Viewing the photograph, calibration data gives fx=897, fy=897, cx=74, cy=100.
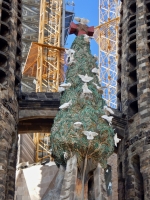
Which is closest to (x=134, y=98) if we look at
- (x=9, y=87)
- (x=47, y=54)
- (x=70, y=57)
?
(x=70, y=57)

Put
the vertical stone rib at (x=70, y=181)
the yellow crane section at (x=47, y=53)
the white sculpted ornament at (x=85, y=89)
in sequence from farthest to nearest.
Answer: the yellow crane section at (x=47, y=53), the white sculpted ornament at (x=85, y=89), the vertical stone rib at (x=70, y=181)

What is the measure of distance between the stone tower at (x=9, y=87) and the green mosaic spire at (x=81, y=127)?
2238 mm

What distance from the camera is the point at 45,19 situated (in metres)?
40.5

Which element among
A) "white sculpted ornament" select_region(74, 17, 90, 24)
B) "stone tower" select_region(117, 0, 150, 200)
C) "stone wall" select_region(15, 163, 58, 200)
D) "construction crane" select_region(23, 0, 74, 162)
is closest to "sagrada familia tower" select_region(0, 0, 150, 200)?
"stone tower" select_region(117, 0, 150, 200)

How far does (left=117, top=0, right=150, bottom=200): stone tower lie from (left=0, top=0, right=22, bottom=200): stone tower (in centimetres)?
355

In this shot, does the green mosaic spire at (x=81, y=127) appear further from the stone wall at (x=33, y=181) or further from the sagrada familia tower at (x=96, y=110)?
the stone wall at (x=33, y=181)

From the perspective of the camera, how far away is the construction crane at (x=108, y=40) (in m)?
43.1

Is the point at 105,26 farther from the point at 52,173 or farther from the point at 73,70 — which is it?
the point at 73,70

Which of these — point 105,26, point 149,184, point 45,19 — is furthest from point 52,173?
point 105,26

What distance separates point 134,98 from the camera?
28.8 metres

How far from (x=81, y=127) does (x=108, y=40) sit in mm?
21192

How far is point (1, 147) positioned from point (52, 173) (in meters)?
7.71

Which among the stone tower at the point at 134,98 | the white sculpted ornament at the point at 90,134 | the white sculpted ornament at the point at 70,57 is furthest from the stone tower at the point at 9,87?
the stone tower at the point at 134,98

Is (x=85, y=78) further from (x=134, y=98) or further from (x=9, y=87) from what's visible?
(x=134, y=98)
